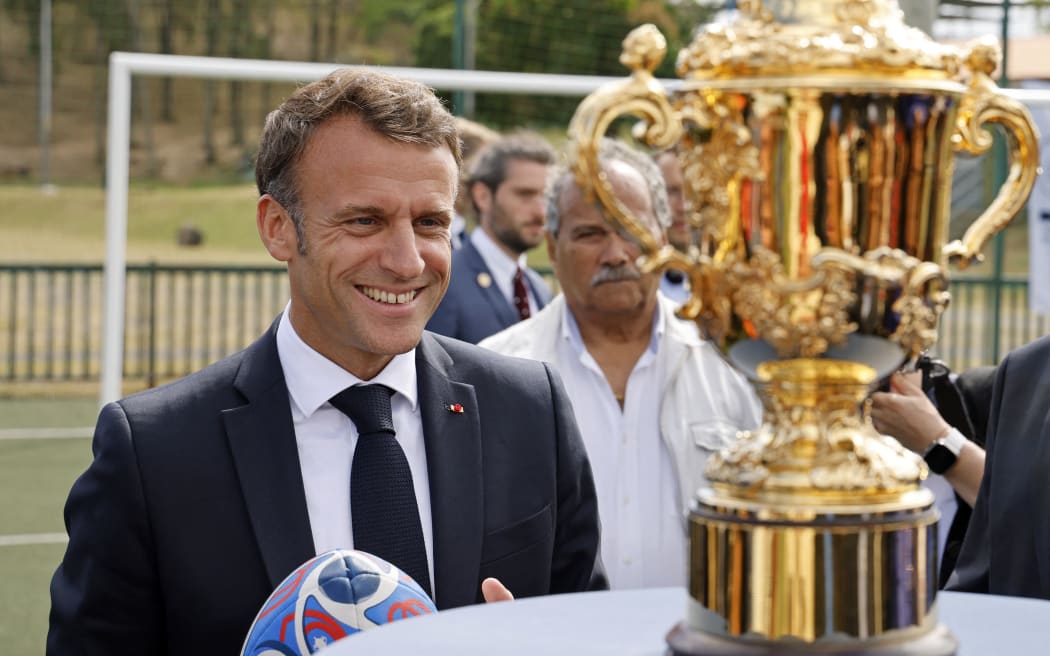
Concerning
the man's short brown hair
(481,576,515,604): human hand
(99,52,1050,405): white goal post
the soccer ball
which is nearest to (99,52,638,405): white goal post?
(99,52,1050,405): white goal post

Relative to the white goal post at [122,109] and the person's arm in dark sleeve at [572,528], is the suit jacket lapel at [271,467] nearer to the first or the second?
the person's arm in dark sleeve at [572,528]

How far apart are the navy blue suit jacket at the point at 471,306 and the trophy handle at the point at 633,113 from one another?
385cm

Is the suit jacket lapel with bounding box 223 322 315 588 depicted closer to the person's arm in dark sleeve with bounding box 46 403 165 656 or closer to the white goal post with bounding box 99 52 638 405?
the person's arm in dark sleeve with bounding box 46 403 165 656

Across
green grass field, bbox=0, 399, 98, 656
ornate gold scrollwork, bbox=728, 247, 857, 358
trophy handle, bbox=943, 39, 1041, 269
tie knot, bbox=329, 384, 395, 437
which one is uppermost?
trophy handle, bbox=943, 39, 1041, 269

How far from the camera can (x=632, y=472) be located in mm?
3641

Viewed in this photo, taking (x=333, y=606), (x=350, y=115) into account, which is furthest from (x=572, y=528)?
(x=333, y=606)

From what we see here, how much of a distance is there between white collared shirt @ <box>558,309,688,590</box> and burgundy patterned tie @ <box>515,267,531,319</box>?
2050 mm

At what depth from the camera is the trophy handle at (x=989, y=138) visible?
1323 millimetres

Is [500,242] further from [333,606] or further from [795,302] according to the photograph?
[795,302]

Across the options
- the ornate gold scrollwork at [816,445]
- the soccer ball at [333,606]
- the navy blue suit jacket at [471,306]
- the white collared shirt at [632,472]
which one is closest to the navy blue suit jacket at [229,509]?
the soccer ball at [333,606]

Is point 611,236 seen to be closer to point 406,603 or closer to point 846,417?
point 406,603

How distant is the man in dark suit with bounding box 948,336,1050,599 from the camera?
7.68 ft

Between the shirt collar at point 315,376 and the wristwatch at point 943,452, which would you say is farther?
the wristwatch at point 943,452

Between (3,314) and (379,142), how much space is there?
71.1 feet
